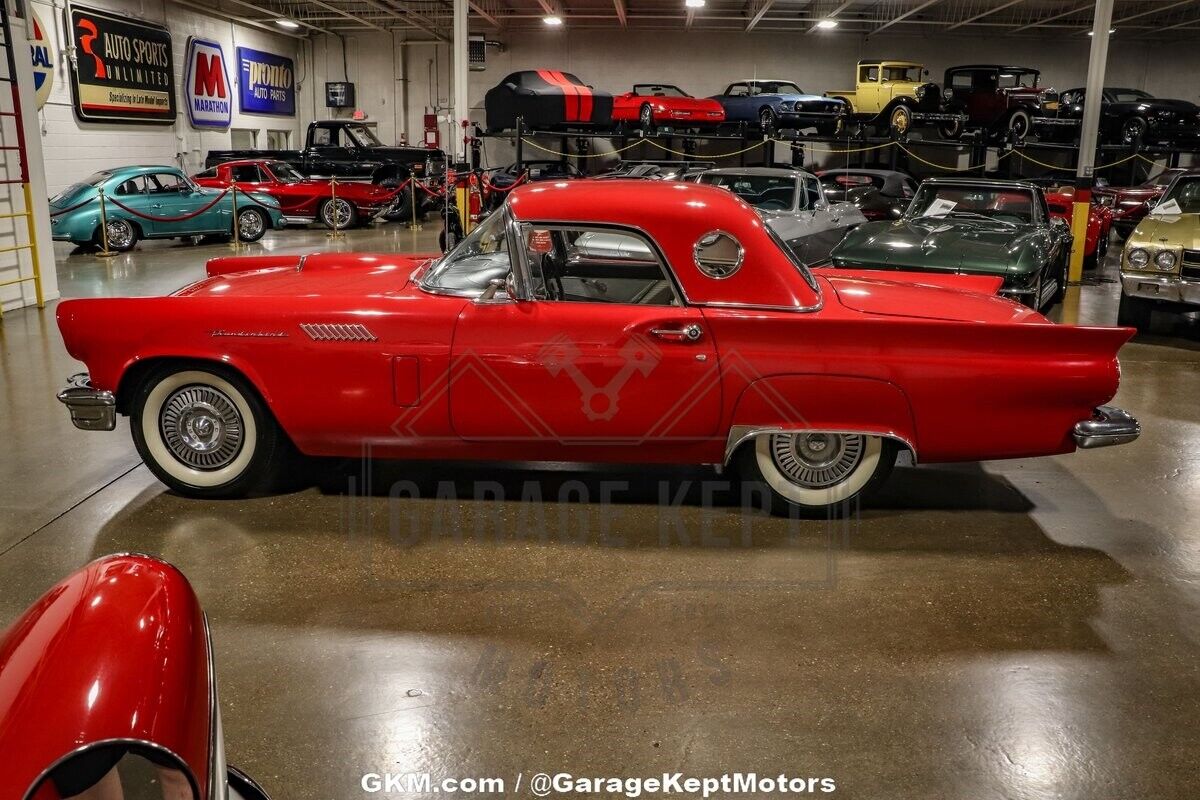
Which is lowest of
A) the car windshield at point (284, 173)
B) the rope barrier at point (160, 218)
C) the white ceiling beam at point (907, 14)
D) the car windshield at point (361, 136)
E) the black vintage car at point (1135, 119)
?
the rope barrier at point (160, 218)

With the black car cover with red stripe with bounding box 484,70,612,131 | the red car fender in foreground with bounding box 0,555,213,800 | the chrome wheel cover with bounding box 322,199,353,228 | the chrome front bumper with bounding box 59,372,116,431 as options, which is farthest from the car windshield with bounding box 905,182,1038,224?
the chrome wheel cover with bounding box 322,199,353,228

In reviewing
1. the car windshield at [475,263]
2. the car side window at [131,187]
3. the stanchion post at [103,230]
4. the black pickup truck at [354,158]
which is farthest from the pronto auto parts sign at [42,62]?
the car windshield at [475,263]

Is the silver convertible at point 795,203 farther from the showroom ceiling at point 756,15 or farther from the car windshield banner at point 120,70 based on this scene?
the showroom ceiling at point 756,15

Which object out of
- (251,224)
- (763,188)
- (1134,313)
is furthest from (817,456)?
(251,224)

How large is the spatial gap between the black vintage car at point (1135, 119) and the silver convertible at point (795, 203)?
38.5ft

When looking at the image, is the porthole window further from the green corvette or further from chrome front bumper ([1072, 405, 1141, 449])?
the green corvette

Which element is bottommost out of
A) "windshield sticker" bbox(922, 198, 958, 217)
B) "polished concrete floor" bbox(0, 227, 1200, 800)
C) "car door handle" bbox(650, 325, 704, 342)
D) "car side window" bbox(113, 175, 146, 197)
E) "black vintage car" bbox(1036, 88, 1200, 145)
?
"polished concrete floor" bbox(0, 227, 1200, 800)

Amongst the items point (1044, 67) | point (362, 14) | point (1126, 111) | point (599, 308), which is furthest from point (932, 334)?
point (1044, 67)

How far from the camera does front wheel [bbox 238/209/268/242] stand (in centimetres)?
1589

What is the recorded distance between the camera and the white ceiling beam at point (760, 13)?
69.9ft

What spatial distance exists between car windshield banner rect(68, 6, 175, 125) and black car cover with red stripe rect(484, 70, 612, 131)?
695 centimetres

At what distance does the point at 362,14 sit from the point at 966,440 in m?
24.5

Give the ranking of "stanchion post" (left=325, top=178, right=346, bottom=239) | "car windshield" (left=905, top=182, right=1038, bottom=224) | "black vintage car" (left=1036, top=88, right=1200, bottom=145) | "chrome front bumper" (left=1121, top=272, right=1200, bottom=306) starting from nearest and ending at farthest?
"chrome front bumper" (left=1121, top=272, right=1200, bottom=306)
"car windshield" (left=905, top=182, right=1038, bottom=224)
"stanchion post" (left=325, top=178, right=346, bottom=239)
"black vintage car" (left=1036, top=88, right=1200, bottom=145)

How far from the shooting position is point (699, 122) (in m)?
20.0
